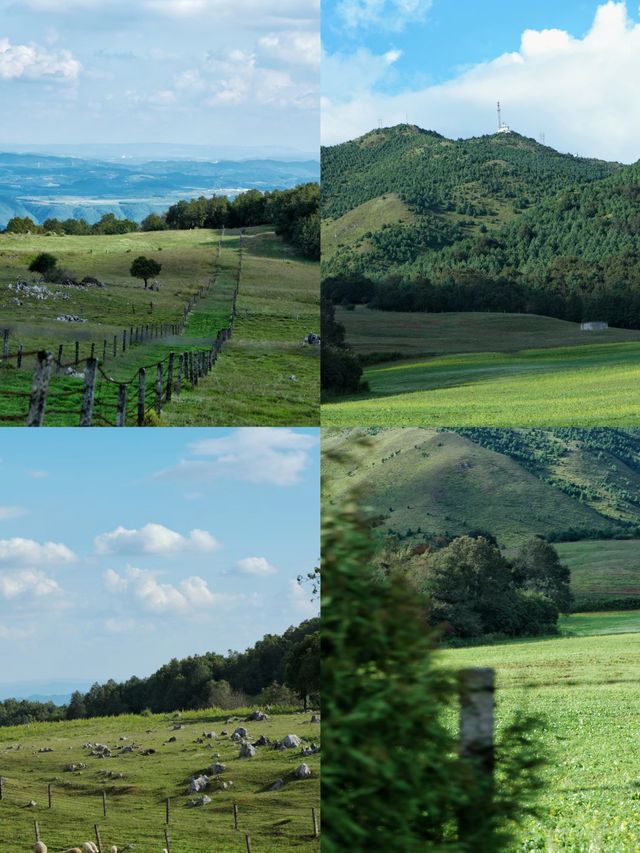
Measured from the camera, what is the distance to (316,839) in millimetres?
15156

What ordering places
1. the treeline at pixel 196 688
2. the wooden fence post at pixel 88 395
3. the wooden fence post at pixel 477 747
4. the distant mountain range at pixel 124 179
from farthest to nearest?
the distant mountain range at pixel 124 179
the treeline at pixel 196 688
the wooden fence post at pixel 88 395
the wooden fence post at pixel 477 747

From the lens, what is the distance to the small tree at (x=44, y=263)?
24.0 m

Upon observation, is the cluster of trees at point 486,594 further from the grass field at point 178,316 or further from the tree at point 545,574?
the grass field at point 178,316

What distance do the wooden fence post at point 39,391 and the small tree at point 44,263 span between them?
6330mm

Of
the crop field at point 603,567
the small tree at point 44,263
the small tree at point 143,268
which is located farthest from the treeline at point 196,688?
the crop field at point 603,567

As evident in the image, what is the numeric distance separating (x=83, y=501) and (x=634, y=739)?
13.8m

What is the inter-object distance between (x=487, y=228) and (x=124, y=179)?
2341 cm

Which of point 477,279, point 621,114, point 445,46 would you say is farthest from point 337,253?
point 621,114

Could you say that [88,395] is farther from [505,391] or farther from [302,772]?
[505,391]

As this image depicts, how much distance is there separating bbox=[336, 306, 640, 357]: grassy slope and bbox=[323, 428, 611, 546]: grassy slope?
76.8 feet

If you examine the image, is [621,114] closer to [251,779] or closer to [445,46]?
[445,46]

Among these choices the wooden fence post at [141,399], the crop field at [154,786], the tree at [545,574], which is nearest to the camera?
the crop field at [154,786]

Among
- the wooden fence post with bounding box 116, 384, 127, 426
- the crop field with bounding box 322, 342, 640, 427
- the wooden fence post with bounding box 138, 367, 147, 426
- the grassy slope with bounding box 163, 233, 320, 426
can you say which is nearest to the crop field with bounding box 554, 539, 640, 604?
the crop field with bounding box 322, 342, 640, 427

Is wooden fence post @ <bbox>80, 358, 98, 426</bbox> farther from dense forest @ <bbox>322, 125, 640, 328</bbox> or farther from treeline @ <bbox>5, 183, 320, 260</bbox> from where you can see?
dense forest @ <bbox>322, 125, 640, 328</bbox>
